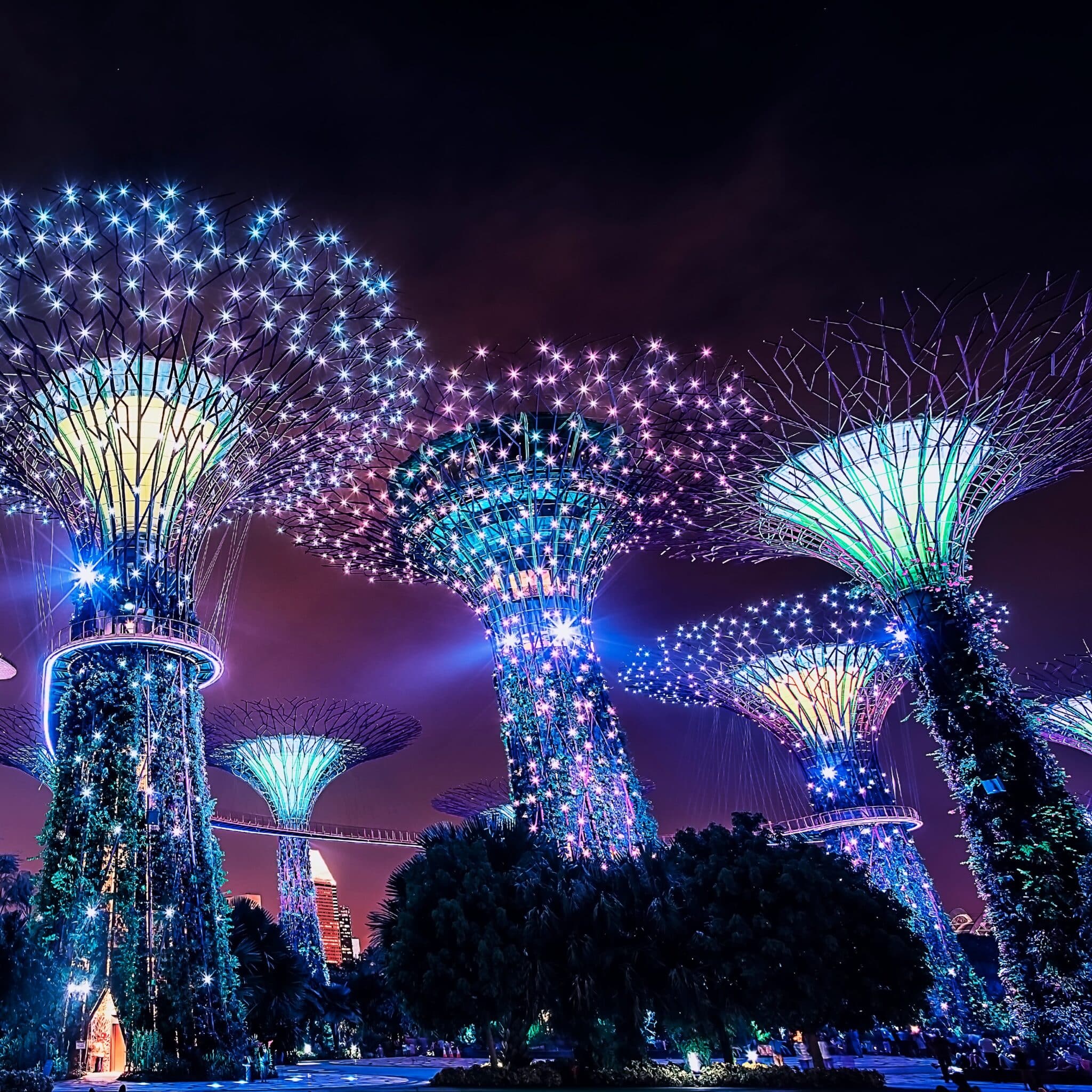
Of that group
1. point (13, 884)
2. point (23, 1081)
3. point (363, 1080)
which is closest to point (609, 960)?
point (363, 1080)

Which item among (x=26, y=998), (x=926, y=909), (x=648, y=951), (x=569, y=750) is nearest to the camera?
(x=26, y=998)

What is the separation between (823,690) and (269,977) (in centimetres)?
2674

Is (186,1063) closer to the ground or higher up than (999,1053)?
higher up

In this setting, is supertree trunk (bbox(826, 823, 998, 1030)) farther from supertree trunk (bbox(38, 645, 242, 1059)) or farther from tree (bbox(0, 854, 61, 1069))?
tree (bbox(0, 854, 61, 1069))

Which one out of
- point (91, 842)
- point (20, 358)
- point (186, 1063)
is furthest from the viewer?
point (20, 358)

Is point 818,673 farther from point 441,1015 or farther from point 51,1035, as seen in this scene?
point 51,1035

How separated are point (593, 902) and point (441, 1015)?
13.3 feet

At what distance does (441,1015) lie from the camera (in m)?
19.0

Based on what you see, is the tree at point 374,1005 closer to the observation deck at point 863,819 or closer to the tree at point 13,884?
the tree at point 13,884

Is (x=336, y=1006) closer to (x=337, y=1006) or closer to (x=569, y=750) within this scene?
(x=337, y=1006)

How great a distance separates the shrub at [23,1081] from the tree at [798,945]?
12.4 metres

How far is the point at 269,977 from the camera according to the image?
25.9 meters

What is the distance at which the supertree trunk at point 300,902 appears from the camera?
41469mm

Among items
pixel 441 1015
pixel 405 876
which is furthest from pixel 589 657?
pixel 441 1015
